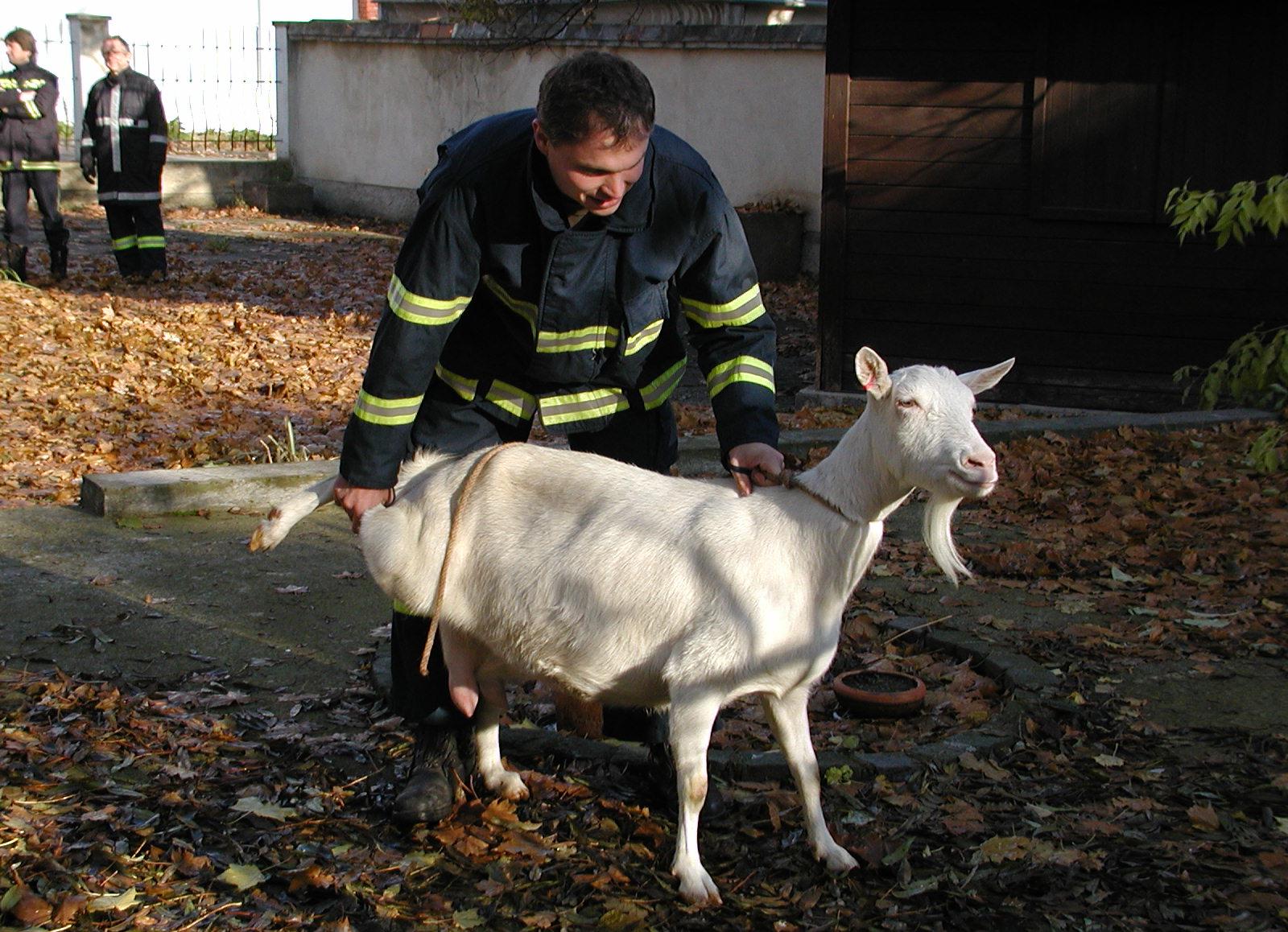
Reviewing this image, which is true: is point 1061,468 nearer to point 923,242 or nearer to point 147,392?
point 923,242

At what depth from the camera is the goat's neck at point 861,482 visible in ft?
11.5

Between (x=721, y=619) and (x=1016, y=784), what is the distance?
1382 mm

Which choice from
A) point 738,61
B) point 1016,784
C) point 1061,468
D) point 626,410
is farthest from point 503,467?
point 738,61

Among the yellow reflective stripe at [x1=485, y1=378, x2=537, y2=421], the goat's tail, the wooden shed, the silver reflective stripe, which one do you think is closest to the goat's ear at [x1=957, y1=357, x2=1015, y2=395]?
the yellow reflective stripe at [x1=485, y1=378, x2=537, y2=421]

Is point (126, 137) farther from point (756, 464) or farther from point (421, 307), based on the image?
point (756, 464)

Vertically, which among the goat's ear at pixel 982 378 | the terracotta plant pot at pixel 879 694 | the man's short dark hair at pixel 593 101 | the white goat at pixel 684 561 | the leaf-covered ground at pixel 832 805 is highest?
the man's short dark hair at pixel 593 101

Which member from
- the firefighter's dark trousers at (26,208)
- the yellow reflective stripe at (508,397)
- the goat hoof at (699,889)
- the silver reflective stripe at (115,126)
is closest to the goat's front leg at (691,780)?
the goat hoof at (699,889)

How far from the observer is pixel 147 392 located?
31.3ft

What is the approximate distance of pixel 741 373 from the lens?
3.93 m

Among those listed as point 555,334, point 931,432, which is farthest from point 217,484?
point 931,432

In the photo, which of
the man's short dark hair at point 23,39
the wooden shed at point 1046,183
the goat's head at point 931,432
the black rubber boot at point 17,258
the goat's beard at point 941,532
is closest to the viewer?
the goat's head at point 931,432

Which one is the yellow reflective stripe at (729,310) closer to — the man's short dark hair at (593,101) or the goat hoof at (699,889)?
the man's short dark hair at (593,101)

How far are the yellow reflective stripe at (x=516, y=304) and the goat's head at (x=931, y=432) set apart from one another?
2.89 feet

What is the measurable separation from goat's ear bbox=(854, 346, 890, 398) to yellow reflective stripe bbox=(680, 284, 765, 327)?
586 millimetres
